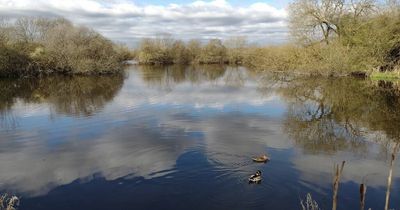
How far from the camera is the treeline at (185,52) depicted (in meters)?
65.1

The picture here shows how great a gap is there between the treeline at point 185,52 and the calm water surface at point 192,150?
43550 millimetres

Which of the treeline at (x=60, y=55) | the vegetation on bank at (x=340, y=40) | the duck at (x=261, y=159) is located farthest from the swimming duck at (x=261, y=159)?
the treeline at (x=60, y=55)

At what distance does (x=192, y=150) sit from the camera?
440 inches

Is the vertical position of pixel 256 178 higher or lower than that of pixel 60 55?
lower

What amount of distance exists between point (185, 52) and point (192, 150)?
2246 inches

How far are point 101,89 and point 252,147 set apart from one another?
57.3 ft

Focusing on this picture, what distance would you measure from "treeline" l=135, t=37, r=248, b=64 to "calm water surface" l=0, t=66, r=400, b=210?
1715 inches

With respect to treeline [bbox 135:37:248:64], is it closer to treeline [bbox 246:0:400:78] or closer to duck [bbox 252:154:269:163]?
treeline [bbox 246:0:400:78]

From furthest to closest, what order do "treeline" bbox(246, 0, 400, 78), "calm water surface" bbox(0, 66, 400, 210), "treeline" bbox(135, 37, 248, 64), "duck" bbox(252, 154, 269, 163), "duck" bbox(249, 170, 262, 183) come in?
"treeline" bbox(135, 37, 248, 64), "treeline" bbox(246, 0, 400, 78), "duck" bbox(252, 154, 269, 163), "duck" bbox(249, 170, 262, 183), "calm water surface" bbox(0, 66, 400, 210)

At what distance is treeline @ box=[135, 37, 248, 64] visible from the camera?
65062 millimetres

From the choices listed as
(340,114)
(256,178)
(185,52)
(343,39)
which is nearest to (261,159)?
(256,178)

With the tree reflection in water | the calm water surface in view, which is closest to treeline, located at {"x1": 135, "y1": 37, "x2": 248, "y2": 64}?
the tree reflection in water

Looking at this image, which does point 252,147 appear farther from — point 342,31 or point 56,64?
point 56,64

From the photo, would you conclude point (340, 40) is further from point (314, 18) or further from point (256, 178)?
point (256, 178)
